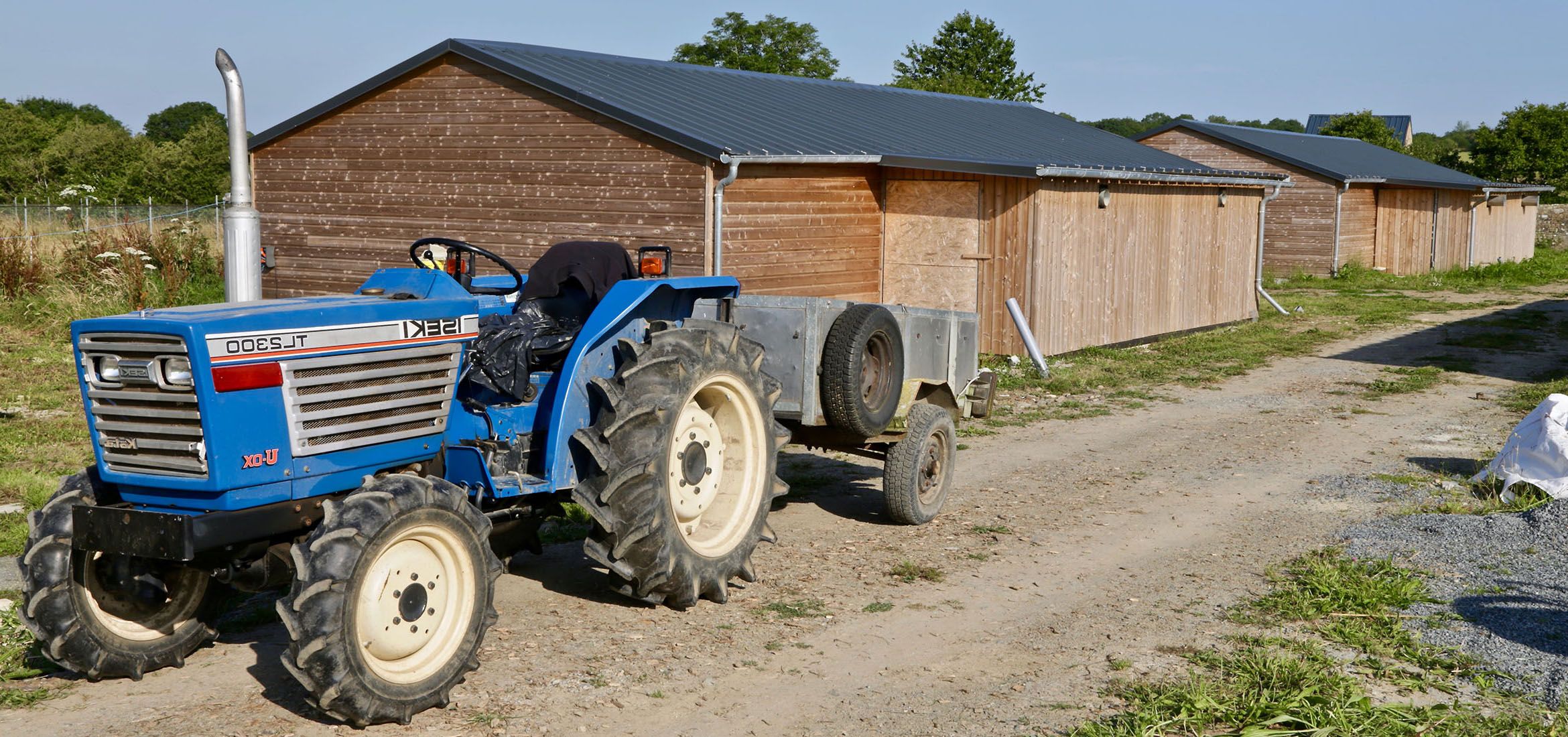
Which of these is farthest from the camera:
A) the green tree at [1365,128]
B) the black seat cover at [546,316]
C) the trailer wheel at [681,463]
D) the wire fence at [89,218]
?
the green tree at [1365,128]

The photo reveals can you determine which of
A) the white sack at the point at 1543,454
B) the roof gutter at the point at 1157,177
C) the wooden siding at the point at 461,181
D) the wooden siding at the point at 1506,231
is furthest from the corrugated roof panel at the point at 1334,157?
the white sack at the point at 1543,454

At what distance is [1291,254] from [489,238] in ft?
75.7

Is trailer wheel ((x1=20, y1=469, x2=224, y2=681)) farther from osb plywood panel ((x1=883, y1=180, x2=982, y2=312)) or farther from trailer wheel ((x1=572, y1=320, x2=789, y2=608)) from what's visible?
osb plywood panel ((x1=883, y1=180, x2=982, y2=312))

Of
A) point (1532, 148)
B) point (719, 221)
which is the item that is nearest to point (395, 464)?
point (719, 221)

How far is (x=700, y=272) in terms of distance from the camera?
49.6 feet

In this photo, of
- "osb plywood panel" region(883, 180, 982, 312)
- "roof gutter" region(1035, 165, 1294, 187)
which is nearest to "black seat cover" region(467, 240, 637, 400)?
"roof gutter" region(1035, 165, 1294, 187)

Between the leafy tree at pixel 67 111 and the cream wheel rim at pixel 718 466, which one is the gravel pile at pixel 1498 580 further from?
the leafy tree at pixel 67 111

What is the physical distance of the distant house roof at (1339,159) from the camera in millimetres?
32562

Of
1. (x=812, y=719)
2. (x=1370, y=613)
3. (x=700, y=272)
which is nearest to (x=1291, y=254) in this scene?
(x=700, y=272)

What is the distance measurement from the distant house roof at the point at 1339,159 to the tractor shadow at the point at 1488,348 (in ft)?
32.4

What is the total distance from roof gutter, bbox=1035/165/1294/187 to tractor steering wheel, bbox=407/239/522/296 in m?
9.56

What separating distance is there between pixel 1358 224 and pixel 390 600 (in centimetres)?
3301

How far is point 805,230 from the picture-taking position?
16.3 meters

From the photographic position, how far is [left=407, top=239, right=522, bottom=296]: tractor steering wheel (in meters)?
6.22
